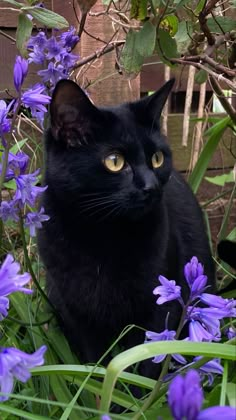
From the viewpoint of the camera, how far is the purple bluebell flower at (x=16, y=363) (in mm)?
474

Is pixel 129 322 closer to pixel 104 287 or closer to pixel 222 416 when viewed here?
pixel 104 287

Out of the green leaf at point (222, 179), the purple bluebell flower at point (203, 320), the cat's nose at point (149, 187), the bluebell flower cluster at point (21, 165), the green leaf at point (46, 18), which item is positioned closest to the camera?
the purple bluebell flower at point (203, 320)

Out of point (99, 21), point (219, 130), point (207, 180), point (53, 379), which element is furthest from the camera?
point (207, 180)

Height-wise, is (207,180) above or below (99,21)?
below

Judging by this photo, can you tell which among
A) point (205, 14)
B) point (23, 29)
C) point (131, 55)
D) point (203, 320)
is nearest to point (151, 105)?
point (131, 55)

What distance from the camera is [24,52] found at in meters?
1.09

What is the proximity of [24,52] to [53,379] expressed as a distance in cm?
57

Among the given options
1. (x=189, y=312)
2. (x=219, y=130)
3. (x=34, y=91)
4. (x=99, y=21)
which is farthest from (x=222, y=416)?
(x=99, y=21)

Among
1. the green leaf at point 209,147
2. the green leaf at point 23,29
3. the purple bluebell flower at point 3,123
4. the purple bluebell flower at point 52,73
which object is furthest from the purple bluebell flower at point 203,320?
the green leaf at point 209,147

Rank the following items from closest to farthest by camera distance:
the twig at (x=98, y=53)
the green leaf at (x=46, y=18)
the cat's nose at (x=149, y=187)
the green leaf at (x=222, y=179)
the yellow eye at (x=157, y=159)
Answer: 1. the green leaf at (x=46, y=18)
2. the cat's nose at (x=149, y=187)
3. the yellow eye at (x=157, y=159)
4. the twig at (x=98, y=53)
5. the green leaf at (x=222, y=179)

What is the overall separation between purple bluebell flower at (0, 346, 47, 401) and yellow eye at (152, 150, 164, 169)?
0.75 m

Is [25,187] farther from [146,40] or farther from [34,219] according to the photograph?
[146,40]

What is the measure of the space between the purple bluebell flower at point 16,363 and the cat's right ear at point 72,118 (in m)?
0.70

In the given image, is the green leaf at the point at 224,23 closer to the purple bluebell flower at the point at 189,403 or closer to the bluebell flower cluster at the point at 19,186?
the bluebell flower cluster at the point at 19,186
